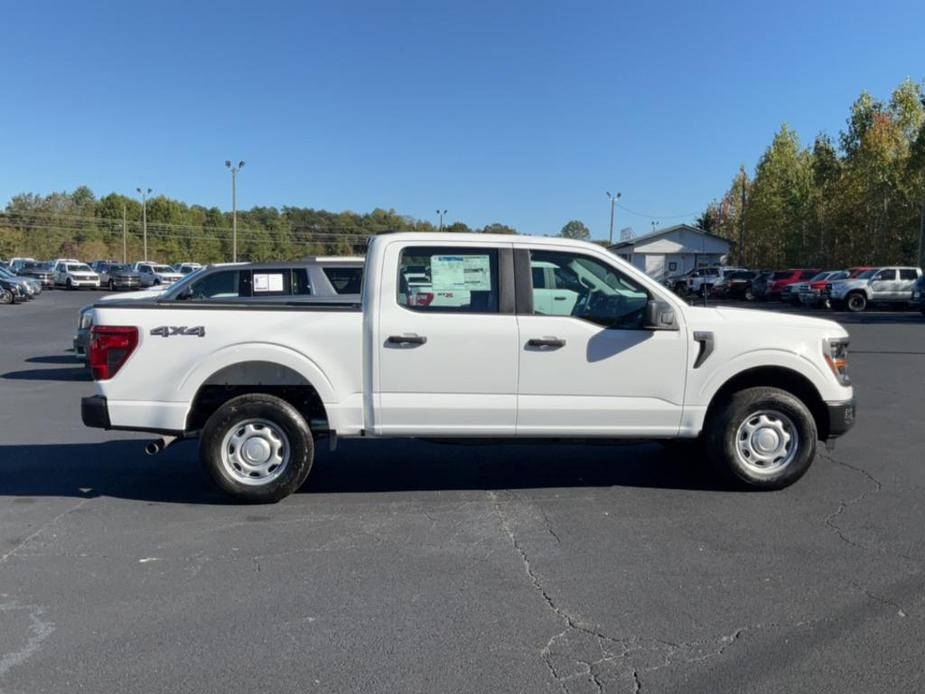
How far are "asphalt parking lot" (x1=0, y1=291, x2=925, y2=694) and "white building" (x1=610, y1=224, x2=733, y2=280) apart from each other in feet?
182

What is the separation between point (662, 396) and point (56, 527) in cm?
436

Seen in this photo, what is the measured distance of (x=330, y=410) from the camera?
5.50 m

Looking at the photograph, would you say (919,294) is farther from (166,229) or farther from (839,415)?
(166,229)

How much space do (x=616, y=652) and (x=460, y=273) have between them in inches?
117

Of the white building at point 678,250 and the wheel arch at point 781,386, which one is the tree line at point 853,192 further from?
the wheel arch at point 781,386

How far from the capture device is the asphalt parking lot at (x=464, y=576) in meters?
3.34

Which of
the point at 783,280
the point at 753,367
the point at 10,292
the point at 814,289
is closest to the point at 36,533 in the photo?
the point at 753,367

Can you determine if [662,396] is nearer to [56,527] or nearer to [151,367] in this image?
[151,367]

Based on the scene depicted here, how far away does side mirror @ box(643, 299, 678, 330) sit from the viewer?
545 centimetres

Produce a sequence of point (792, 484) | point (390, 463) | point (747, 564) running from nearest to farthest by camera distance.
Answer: point (747, 564)
point (792, 484)
point (390, 463)

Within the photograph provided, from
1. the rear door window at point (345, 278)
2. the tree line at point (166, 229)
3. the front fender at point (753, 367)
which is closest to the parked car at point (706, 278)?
the rear door window at point (345, 278)

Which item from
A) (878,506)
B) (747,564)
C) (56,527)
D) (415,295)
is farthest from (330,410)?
(878,506)

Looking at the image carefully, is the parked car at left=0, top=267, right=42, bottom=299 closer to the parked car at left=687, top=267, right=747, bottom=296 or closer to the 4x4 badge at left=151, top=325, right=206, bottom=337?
the 4x4 badge at left=151, top=325, right=206, bottom=337

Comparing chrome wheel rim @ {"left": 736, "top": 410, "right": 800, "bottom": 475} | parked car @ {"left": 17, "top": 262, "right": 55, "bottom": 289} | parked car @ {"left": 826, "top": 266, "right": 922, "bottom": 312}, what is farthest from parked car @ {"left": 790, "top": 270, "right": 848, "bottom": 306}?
parked car @ {"left": 17, "top": 262, "right": 55, "bottom": 289}
